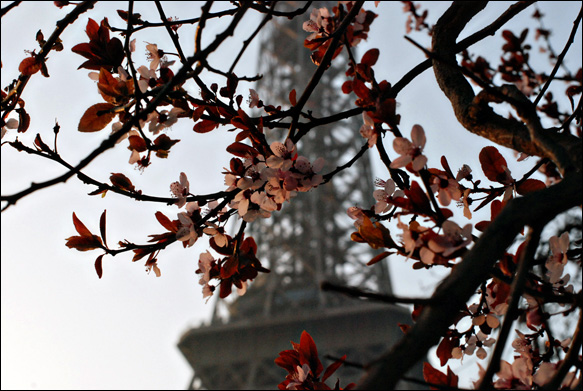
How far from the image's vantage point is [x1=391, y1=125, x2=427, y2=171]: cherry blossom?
3.59ft

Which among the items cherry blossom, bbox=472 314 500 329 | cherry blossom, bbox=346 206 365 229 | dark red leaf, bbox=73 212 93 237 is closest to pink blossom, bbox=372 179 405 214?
cherry blossom, bbox=346 206 365 229

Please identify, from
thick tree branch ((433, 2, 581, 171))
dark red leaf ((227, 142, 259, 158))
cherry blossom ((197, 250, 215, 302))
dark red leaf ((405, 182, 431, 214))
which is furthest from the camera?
cherry blossom ((197, 250, 215, 302))

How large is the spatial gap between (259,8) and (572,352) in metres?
1.23

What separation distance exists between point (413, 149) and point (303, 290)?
47.6 ft

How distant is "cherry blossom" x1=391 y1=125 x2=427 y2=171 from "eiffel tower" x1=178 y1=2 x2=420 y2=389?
30.1 ft

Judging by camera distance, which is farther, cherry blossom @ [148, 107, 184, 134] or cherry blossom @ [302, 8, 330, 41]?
cherry blossom @ [302, 8, 330, 41]

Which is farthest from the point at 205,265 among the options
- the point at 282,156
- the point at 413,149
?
the point at 413,149

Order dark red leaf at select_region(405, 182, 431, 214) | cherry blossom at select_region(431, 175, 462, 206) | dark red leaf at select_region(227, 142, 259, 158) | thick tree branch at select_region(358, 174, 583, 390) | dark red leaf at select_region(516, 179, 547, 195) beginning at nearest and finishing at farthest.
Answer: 1. thick tree branch at select_region(358, 174, 583, 390)
2. dark red leaf at select_region(405, 182, 431, 214)
3. cherry blossom at select_region(431, 175, 462, 206)
4. dark red leaf at select_region(516, 179, 547, 195)
5. dark red leaf at select_region(227, 142, 259, 158)

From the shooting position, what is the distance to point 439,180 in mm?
1253

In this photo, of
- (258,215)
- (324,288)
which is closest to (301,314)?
(258,215)

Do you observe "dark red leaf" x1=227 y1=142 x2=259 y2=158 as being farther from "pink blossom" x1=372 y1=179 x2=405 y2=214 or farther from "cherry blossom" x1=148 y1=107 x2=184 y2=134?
"pink blossom" x1=372 y1=179 x2=405 y2=214

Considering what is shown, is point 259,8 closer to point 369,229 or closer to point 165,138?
point 165,138

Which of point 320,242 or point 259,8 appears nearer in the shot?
point 259,8

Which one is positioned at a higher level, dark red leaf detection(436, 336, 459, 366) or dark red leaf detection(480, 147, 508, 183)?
dark red leaf detection(480, 147, 508, 183)
